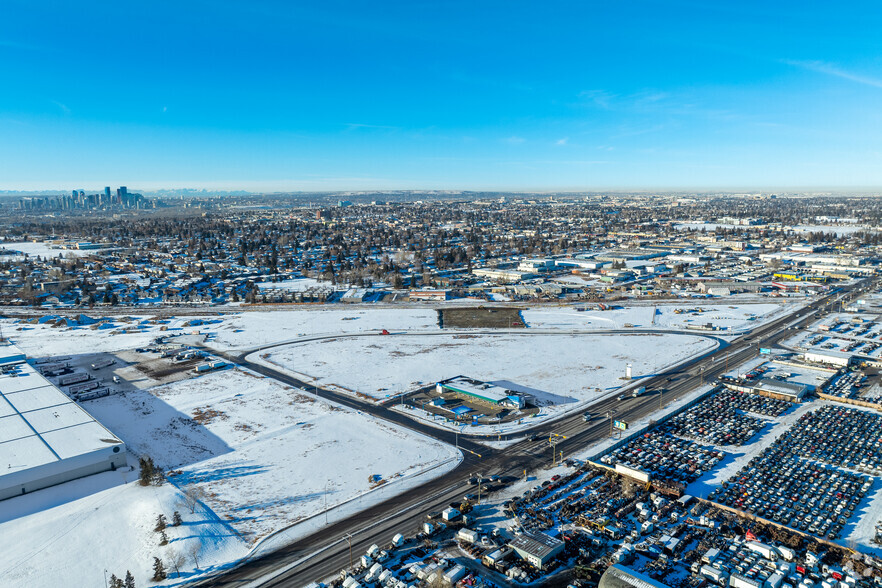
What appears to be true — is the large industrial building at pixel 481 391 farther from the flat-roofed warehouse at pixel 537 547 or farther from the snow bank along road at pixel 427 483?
the flat-roofed warehouse at pixel 537 547

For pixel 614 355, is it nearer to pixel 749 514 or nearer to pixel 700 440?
pixel 700 440

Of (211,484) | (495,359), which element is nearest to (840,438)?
(495,359)

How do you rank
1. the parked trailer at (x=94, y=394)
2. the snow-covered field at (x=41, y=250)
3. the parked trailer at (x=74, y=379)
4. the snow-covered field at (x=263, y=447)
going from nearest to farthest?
the snow-covered field at (x=263, y=447)
the parked trailer at (x=94, y=394)
the parked trailer at (x=74, y=379)
the snow-covered field at (x=41, y=250)

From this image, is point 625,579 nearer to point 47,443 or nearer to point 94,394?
point 47,443

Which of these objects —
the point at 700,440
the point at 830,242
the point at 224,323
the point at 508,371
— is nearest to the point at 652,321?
the point at 508,371

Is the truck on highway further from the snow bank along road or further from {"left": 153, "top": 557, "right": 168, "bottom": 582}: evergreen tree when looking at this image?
{"left": 153, "top": 557, "right": 168, "bottom": 582}: evergreen tree

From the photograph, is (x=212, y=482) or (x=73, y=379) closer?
(x=212, y=482)

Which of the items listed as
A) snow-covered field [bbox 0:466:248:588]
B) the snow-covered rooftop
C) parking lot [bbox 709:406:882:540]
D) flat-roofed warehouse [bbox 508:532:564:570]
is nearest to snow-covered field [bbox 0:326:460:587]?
snow-covered field [bbox 0:466:248:588]

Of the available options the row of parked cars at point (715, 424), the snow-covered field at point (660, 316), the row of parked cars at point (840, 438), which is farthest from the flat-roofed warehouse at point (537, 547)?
the snow-covered field at point (660, 316)
